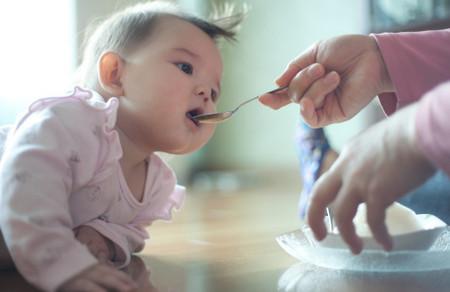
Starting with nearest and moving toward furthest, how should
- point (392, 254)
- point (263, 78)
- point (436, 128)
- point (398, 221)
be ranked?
point (436, 128) < point (392, 254) < point (398, 221) < point (263, 78)

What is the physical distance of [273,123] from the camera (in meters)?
2.78

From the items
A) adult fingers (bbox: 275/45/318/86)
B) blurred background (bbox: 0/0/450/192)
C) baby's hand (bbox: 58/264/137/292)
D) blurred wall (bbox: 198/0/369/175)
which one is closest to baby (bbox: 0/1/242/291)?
baby's hand (bbox: 58/264/137/292)

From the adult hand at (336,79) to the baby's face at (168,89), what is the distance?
11 centimetres

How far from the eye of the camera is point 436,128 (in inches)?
18.6

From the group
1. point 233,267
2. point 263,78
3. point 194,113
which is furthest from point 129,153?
point 263,78

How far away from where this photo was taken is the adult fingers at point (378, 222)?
529 millimetres

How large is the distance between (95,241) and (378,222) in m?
0.44

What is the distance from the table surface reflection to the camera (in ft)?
2.41

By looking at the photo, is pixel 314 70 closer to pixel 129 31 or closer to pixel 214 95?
pixel 214 95

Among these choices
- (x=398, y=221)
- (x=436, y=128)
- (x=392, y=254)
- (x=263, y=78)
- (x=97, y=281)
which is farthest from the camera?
(x=263, y=78)

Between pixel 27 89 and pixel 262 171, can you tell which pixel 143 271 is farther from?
pixel 262 171

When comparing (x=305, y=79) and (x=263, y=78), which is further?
(x=263, y=78)

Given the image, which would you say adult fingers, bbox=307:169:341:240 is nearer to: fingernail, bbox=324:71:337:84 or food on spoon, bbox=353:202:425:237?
food on spoon, bbox=353:202:425:237

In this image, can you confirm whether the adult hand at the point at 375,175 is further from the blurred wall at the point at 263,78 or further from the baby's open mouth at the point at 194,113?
the blurred wall at the point at 263,78
